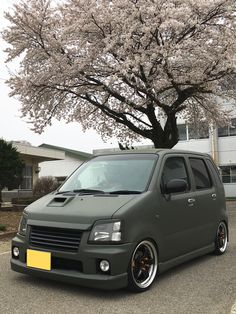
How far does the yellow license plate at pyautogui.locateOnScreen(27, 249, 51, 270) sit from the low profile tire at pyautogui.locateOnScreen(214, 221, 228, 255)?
336cm

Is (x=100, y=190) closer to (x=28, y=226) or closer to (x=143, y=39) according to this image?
(x=28, y=226)

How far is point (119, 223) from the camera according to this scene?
5.23 meters

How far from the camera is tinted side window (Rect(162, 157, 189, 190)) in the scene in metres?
6.36

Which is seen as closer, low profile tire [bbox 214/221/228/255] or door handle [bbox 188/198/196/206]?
door handle [bbox 188/198/196/206]

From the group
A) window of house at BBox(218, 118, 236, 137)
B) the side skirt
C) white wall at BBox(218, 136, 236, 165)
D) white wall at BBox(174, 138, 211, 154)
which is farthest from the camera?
white wall at BBox(174, 138, 211, 154)

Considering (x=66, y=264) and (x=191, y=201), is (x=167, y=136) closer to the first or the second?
(x=191, y=201)

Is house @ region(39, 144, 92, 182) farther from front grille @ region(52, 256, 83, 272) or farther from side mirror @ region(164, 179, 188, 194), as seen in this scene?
front grille @ region(52, 256, 83, 272)

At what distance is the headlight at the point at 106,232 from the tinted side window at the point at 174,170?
4.10 feet

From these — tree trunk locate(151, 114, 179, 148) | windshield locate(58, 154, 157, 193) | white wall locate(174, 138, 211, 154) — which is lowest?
windshield locate(58, 154, 157, 193)

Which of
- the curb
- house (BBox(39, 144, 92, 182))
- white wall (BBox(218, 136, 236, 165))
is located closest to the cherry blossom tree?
the curb

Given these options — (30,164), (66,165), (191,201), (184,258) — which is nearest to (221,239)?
(191,201)

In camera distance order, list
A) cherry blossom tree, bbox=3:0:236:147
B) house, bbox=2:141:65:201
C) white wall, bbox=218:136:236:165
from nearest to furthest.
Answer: cherry blossom tree, bbox=3:0:236:147 < house, bbox=2:141:65:201 < white wall, bbox=218:136:236:165

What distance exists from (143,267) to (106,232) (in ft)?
2.54

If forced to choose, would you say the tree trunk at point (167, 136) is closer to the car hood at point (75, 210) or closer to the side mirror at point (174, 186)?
the side mirror at point (174, 186)
